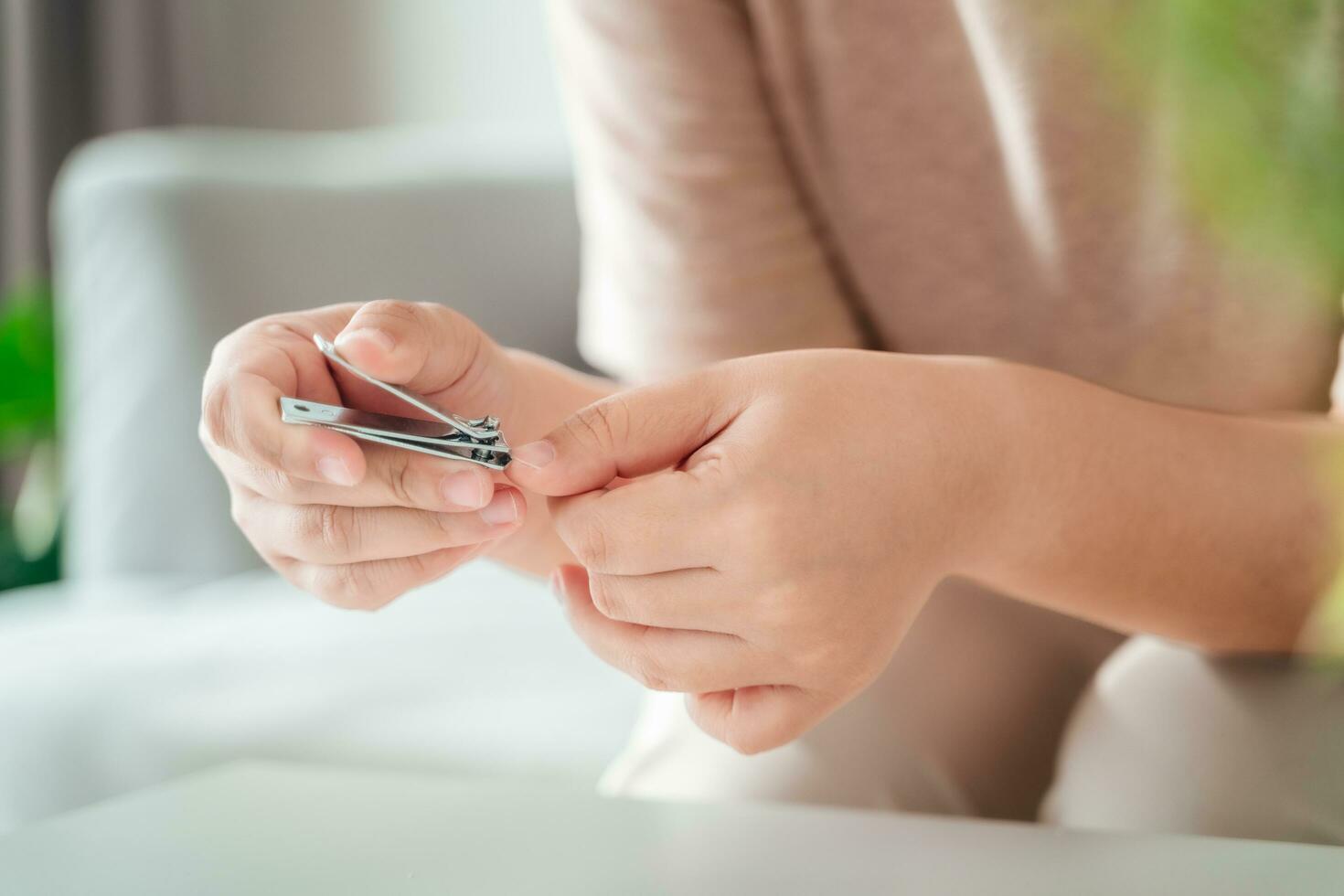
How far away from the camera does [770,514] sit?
39 centimetres

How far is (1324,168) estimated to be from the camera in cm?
14

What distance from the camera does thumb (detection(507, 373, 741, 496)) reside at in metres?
0.40

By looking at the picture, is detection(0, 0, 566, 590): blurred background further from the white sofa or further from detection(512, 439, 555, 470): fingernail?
detection(512, 439, 555, 470): fingernail

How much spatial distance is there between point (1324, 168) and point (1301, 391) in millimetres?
518

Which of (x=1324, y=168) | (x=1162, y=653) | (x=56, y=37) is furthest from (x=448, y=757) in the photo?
(x=56, y=37)

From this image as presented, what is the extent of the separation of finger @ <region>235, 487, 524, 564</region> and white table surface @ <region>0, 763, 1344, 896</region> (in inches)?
3.5

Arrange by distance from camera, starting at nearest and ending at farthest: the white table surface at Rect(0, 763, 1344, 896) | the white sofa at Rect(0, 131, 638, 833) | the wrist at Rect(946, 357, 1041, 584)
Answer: the white table surface at Rect(0, 763, 1344, 896)
the wrist at Rect(946, 357, 1041, 584)
the white sofa at Rect(0, 131, 638, 833)

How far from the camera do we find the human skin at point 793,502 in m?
0.40

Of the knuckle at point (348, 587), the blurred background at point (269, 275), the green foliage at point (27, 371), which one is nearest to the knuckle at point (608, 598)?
the knuckle at point (348, 587)

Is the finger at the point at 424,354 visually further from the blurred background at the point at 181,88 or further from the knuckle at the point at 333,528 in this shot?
the blurred background at the point at 181,88

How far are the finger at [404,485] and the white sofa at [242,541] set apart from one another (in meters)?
0.37

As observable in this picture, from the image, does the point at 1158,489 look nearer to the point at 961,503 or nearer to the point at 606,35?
the point at 961,503

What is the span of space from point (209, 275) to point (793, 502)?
1.02 m

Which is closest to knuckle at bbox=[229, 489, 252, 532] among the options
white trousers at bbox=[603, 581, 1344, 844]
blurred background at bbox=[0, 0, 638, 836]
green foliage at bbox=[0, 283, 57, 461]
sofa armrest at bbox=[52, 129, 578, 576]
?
white trousers at bbox=[603, 581, 1344, 844]
